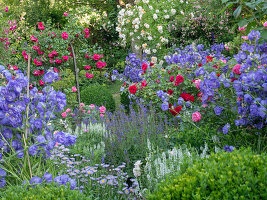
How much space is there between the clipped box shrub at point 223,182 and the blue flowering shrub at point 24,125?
1025 millimetres

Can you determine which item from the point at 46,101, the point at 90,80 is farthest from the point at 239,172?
the point at 90,80

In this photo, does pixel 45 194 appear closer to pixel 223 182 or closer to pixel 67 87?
pixel 223 182

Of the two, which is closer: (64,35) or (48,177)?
(48,177)

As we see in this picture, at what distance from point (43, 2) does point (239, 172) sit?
40.2 feet

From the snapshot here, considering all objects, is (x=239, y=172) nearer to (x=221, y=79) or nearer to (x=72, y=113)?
(x=221, y=79)

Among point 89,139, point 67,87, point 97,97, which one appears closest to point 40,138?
point 89,139

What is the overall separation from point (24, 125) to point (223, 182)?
5.05ft

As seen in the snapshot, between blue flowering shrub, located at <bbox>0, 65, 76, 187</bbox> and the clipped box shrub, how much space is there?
1025mm

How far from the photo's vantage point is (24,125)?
2350 mm

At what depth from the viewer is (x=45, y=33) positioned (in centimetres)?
755

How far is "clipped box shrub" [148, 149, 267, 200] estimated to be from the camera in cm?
175

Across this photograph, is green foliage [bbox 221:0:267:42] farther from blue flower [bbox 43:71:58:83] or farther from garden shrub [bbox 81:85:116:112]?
garden shrub [bbox 81:85:116:112]

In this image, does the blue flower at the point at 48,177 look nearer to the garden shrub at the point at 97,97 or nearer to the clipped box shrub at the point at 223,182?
the clipped box shrub at the point at 223,182

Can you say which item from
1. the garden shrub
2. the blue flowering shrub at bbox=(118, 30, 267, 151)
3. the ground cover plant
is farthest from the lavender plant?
the garden shrub
